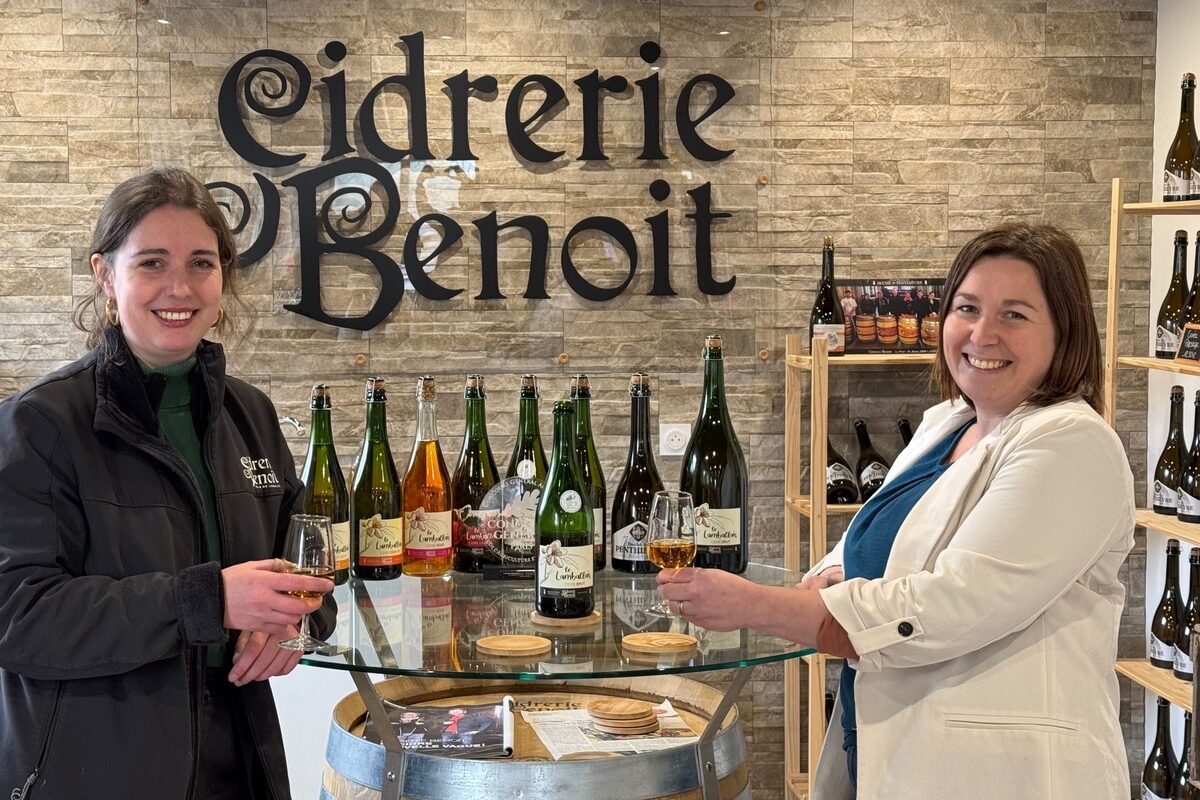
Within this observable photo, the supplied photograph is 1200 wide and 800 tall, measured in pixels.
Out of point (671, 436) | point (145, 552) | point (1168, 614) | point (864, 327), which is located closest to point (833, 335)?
point (864, 327)

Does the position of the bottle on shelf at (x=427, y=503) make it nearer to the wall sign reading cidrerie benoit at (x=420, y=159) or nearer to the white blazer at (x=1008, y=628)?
the white blazer at (x=1008, y=628)

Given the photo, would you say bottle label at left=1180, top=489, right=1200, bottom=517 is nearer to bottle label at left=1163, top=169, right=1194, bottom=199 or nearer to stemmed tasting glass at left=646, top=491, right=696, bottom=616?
bottle label at left=1163, top=169, right=1194, bottom=199

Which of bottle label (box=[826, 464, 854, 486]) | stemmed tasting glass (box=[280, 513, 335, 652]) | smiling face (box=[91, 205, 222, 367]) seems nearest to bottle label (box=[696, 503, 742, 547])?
stemmed tasting glass (box=[280, 513, 335, 652])

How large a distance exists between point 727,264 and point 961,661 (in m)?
2.26

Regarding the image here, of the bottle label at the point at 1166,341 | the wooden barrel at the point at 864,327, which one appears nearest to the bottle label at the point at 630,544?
the wooden barrel at the point at 864,327

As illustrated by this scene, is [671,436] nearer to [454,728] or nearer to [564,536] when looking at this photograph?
[564,536]

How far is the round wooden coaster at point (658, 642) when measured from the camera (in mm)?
1787

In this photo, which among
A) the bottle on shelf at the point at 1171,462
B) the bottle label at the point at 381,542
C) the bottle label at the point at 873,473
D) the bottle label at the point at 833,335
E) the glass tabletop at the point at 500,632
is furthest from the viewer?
the bottle label at the point at 873,473

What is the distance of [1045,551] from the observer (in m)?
1.66

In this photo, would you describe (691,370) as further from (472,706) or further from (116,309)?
(116,309)

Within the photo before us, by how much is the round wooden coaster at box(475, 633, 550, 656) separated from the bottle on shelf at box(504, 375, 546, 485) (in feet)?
1.53

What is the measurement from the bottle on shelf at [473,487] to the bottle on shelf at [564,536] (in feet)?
0.38

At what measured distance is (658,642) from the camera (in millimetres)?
1813

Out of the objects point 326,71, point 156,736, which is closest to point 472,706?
point 156,736
